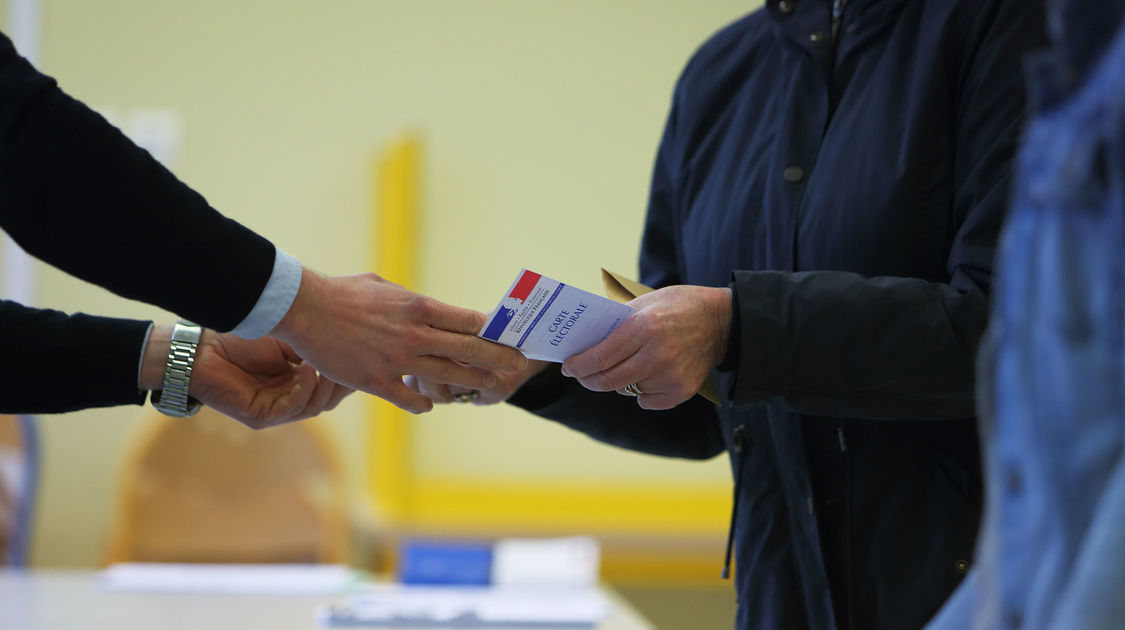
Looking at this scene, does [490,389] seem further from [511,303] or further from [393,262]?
[393,262]

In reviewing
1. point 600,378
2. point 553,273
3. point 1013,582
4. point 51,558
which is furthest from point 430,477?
point 1013,582

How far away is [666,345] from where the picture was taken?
1.13 m

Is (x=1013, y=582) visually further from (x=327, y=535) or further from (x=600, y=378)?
(x=327, y=535)

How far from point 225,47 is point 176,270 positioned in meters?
2.84

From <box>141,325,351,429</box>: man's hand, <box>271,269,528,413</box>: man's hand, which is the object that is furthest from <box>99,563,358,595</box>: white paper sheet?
<box>271,269,528,413</box>: man's hand

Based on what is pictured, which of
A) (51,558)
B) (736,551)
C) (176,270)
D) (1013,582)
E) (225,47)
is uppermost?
(225,47)

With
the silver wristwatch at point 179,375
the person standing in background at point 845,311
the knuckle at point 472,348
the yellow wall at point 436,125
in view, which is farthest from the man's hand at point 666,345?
the yellow wall at point 436,125

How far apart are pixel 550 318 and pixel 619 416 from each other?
416 millimetres

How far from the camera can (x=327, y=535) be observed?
2.75 m

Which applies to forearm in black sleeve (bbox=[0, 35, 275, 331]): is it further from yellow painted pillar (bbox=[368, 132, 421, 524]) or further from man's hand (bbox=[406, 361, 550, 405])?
yellow painted pillar (bbox=[368, 132, 421, 524])

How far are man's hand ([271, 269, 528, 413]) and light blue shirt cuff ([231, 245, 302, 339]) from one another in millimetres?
12

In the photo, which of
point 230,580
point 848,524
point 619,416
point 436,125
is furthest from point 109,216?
point 436,125

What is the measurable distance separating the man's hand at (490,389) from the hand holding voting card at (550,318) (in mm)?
246

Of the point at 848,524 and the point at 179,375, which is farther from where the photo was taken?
the point at 179,375
